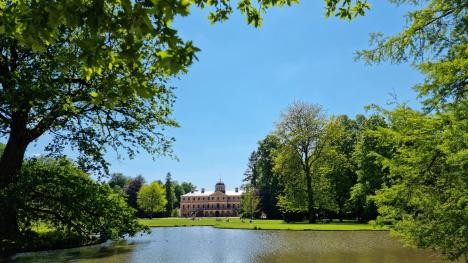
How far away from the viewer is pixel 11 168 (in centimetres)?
824

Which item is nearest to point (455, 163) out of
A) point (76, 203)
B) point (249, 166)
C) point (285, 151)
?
point (76, 203)

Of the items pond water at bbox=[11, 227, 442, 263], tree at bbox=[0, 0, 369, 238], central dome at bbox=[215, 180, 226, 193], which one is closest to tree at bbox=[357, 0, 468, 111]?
tree at bbox=[0, 0, 369, 238]

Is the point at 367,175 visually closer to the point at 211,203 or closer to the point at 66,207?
the point at 66,207

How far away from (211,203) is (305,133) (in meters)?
93.9

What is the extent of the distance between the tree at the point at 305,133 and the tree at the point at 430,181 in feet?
106

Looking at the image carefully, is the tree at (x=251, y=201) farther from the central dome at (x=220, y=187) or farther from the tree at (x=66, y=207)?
the central dome at (x=220, y=187)

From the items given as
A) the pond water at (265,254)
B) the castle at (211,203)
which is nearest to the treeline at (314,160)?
the pond water at (265,254)

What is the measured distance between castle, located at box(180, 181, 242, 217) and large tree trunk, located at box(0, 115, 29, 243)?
12199 cm

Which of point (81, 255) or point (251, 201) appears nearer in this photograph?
point (81, 255)

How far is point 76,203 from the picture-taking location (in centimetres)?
779

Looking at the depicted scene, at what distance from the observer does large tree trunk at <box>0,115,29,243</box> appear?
711 centimetres

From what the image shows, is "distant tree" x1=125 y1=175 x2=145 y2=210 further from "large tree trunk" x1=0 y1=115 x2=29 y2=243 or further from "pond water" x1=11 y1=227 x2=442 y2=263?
"large tree trunk" x1=0 y1=115 x2=29 y2=243

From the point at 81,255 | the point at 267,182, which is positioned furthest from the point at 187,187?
the point at 81,255

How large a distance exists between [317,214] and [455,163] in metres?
46.8
